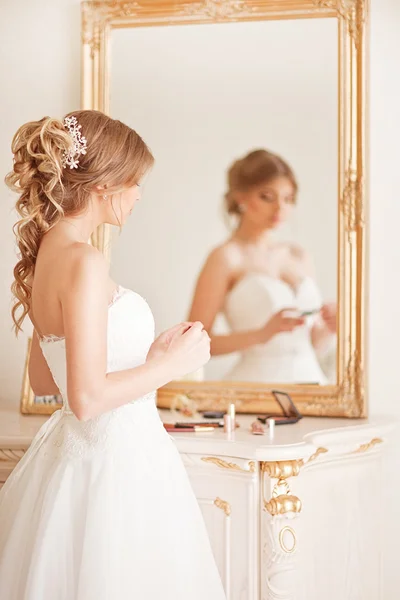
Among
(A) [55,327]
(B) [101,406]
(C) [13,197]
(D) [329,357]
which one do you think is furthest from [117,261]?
(B) [101,406]

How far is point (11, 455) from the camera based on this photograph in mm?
2543

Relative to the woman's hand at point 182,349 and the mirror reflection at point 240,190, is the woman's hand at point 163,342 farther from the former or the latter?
the mirror reflection at point 240,190

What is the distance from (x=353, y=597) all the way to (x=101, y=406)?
134 cm

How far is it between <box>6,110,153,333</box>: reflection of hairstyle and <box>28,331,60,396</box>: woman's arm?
39cm

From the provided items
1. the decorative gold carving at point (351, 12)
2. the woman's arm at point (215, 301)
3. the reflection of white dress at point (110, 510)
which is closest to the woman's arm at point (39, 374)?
the reflection of white dress at point (110, 510)

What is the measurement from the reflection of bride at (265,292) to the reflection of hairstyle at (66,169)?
0.96m

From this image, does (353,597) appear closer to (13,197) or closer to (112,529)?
(112,529)

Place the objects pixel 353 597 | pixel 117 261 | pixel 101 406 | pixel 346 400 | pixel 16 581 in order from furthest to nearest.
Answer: pixel 117 261 < pixel 346 400 < pixel 353 597 < pixel 16 581 < pixel 101 406

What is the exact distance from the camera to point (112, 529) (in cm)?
183

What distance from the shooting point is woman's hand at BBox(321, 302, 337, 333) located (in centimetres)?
282

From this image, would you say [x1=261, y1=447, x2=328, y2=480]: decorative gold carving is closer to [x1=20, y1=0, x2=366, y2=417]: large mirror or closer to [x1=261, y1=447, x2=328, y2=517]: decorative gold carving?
[x1=261, y1=447, x2=328, y2=517]: decorative gold carving

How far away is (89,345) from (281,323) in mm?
1271

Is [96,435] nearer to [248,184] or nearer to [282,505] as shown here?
[282,505]

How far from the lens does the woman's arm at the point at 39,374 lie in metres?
2.24
